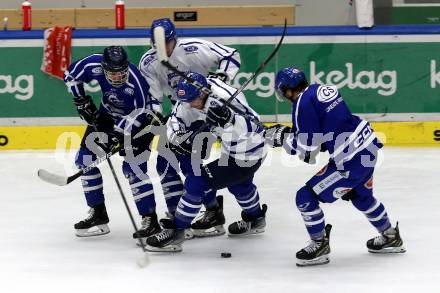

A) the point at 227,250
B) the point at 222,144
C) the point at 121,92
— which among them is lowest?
the point at 227,250

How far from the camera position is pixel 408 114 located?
924 cm

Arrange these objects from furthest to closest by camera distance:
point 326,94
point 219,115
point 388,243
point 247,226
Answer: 1. point 247,226
2. point 388,243
3. point 219,115
4. point 326,94

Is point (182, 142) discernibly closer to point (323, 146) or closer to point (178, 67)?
point (178, 67)

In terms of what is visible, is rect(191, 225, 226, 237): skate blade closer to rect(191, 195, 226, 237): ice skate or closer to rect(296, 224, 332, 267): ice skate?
rect(191, 195, 226, 237): ice skate

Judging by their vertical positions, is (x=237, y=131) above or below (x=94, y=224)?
above

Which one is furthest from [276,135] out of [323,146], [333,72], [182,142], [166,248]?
[333,72]

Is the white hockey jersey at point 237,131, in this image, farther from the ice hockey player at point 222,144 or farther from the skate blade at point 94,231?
the skate blade at point 94,231

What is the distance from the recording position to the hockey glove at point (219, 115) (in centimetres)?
556

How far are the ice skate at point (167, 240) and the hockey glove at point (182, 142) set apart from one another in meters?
0.47

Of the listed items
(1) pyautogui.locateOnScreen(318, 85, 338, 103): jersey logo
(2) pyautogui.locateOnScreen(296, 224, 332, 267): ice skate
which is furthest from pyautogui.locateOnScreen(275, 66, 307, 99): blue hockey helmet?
(2) pyautogui.locateOnScreen(296, 224, 332, 267): ice skate

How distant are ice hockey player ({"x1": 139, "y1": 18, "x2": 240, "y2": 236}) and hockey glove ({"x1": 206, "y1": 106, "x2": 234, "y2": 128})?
0.71 metres

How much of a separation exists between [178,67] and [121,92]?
1.87ft

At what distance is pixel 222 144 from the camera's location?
5.85 m

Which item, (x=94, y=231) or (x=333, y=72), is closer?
(x=94, y=231)
